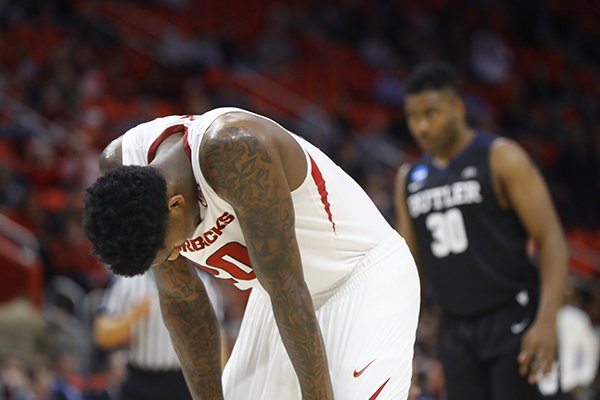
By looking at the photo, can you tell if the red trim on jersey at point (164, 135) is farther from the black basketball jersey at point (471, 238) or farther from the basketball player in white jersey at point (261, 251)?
the black basketball jersey at point (471, 238)

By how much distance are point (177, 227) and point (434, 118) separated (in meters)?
2.28

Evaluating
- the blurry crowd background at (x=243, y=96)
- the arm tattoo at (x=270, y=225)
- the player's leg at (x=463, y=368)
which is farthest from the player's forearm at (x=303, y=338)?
the blurry crowd background at (x=243, y=96)

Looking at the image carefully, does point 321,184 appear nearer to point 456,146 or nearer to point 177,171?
point 177,171

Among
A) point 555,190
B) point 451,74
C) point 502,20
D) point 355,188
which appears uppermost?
point 502,20

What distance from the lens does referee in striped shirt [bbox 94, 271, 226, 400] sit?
6469 millimetres

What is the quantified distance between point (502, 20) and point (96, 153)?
919 centimetres

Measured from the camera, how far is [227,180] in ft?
9.67

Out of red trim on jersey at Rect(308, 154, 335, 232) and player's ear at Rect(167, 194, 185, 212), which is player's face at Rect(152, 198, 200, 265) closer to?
player's ear at Rect(167, 194, 185, 212)

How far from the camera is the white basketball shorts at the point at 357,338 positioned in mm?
3359

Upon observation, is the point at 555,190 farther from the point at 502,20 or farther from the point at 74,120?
the point at 74,120

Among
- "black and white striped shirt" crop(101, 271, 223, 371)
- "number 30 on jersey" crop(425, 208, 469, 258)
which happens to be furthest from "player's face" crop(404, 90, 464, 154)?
"black and white striped shirt" crop(101, 271, 223, 371)

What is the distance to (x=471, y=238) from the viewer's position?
4934 mm

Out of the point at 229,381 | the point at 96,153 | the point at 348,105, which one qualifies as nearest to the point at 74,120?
the point at 96,153

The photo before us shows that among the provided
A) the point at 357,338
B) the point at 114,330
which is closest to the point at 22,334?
the point at 114,330
